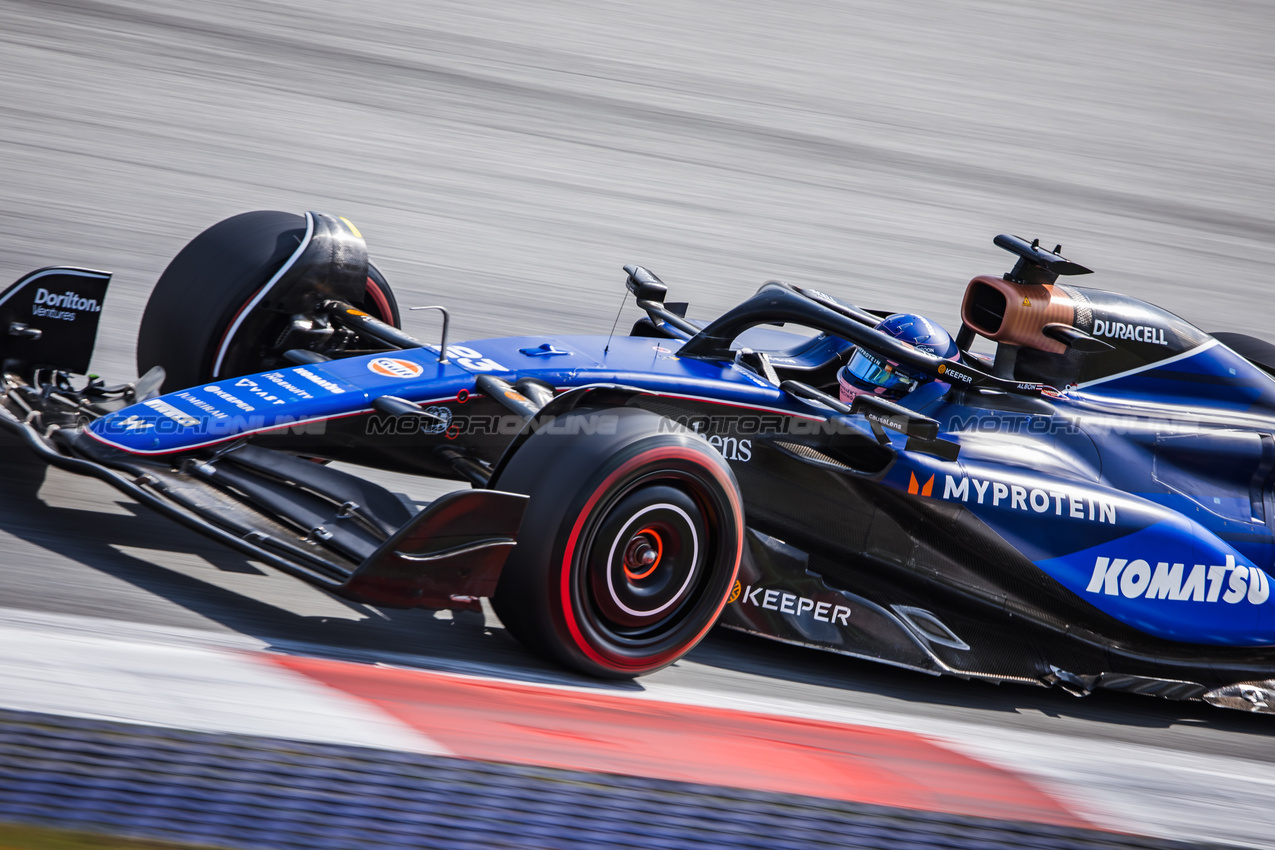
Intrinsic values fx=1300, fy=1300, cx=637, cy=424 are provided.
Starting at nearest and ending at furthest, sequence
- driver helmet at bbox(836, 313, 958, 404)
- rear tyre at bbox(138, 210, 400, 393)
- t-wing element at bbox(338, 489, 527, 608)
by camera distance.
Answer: t-wing element at bbox(338, 489, 527, 608) → rear tyre at bbox(138, 210, 400, 393) → driver helmet at bbox(836, 313, 958, 404)

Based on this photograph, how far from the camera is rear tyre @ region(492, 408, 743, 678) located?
10.9 feet

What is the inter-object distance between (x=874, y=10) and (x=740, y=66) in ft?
13.6

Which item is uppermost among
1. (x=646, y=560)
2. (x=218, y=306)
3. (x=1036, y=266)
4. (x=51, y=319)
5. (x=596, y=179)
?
(x=1036, y=266)

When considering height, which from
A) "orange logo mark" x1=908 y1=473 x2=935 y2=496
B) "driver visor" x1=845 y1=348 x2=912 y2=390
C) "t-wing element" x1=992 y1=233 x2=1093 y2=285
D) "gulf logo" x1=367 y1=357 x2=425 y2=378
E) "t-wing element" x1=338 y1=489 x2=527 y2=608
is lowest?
"t-wing element" x1=338 y1=489 x2=527 y2=608

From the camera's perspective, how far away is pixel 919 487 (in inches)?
164

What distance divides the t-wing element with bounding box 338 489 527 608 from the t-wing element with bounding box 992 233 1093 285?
93.5 inches

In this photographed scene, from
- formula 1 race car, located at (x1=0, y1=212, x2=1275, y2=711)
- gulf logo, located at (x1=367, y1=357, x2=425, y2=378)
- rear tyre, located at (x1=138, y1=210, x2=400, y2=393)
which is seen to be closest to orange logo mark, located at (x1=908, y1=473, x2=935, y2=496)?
formula 1 race car, located at (x1=0, y1=212, x2=1275, y2=711)

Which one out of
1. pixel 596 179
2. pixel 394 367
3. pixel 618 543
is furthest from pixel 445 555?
pixel 596 179

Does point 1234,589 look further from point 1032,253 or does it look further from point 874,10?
point 874,10

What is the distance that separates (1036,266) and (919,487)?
3.75 ft

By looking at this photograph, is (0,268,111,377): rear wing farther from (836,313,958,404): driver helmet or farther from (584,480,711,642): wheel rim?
(836,313,958,404): driver helmet

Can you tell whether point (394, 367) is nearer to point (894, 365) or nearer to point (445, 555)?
point (445, 555)

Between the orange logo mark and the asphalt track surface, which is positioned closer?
the asphalt track surface

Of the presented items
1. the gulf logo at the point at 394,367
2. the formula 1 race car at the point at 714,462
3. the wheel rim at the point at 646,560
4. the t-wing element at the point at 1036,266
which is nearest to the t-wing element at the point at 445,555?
the formula 1 race car at the point at 714,462
